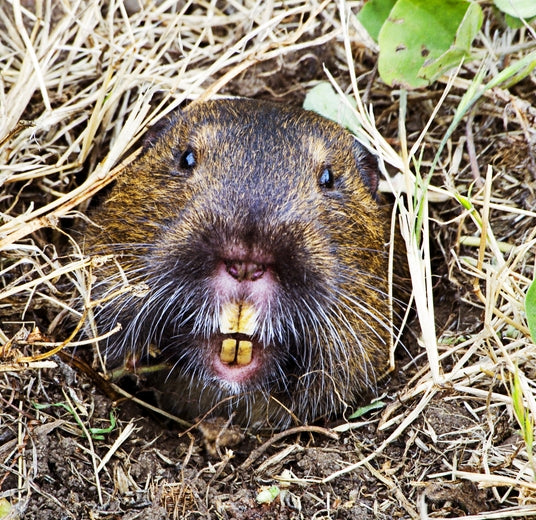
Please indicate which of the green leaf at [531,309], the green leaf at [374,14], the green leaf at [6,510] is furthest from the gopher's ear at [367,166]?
the green leaf at [6,510]

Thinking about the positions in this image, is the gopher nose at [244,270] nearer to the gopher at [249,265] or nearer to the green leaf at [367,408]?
the gopher at [249,265]

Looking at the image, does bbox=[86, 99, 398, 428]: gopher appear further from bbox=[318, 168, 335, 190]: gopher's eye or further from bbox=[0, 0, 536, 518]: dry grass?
bbox=[0, 0, 536, 518]: dry grass

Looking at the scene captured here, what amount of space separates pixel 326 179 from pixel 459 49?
3.79 feet

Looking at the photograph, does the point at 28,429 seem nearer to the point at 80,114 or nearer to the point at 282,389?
the point at 282,389

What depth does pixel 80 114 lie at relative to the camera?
4992 mm

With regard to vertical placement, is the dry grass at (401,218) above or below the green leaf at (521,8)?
below

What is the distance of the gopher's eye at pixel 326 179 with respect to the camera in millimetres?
4206

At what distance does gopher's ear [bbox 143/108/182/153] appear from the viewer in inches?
184

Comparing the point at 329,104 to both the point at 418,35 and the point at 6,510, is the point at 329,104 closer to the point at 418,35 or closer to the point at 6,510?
the point at 418,35

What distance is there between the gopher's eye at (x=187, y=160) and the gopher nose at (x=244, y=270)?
34.6 inches

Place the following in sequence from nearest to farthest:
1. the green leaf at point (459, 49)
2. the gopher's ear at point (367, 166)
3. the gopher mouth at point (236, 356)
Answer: the gopher mouth at point (236, 356) → the green leaf at point (459, 49) → the gopher's ear at point (367, 166)

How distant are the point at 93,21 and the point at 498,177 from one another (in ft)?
8.95

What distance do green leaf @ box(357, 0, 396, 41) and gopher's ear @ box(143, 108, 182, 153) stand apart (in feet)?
4.47

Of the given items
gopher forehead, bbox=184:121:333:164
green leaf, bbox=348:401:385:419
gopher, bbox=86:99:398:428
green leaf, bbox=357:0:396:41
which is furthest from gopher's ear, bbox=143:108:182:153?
green leaf, bbox=348:401:385:419
